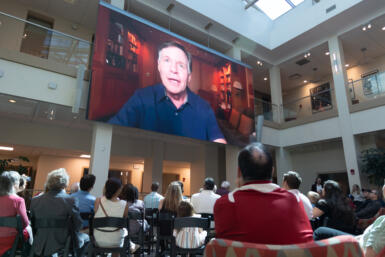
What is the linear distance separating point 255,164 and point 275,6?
11.7 metres

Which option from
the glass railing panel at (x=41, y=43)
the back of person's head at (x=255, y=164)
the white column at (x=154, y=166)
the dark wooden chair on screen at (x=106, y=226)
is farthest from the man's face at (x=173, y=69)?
the back of person's head at (x=255, y=164)

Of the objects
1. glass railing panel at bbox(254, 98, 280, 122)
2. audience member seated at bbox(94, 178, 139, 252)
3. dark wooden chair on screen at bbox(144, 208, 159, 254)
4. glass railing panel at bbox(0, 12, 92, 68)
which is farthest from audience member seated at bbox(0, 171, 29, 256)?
glass railing panel at bbox(254, 98, 280, 122)

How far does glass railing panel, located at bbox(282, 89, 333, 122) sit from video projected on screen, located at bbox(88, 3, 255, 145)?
2.27 meters

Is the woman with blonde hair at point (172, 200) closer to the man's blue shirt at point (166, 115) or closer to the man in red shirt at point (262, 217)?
the man in red shirt at point (262, 217)

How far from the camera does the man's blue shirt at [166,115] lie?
22.5ft

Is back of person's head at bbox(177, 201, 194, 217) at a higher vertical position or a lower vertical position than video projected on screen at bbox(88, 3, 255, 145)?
lower

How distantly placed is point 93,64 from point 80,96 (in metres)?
0.85

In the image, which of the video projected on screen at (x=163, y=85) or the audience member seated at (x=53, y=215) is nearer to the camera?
the audience member seated at (x=53, y=215)

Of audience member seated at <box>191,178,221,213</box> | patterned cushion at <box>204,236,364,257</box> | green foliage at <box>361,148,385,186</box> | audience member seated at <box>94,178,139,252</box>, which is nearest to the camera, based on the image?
patterned cushion at <box>204,236,364,257</box>

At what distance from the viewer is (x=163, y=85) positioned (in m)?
7.69

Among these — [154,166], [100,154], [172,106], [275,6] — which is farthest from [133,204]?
[275,6]

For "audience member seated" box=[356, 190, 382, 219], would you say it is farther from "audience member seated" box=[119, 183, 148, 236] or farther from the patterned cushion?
the patterned cushion

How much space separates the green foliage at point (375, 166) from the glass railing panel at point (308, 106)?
241cm

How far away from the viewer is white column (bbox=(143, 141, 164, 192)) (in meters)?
10.6
